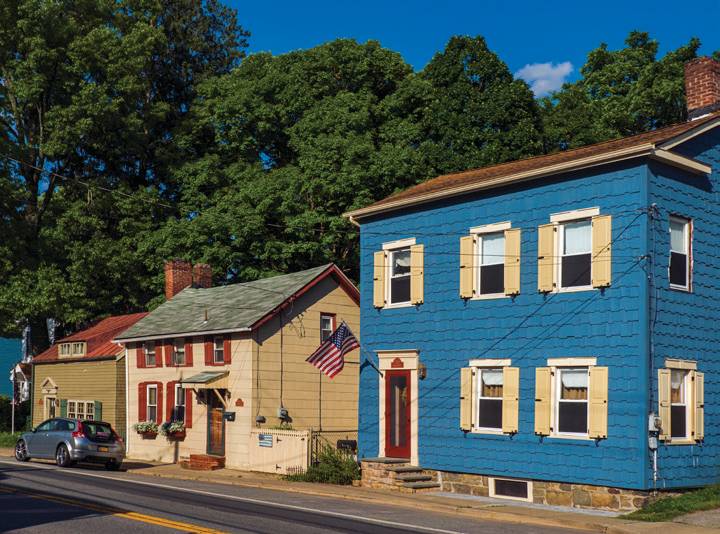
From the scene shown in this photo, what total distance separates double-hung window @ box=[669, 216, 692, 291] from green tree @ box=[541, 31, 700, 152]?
23.8m

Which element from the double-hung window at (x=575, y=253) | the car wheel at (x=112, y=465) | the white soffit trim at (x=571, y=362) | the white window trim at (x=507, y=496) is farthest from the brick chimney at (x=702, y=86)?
the car wheel at (x=112, y=465)

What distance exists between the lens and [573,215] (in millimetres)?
21125

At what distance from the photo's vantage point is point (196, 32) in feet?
194

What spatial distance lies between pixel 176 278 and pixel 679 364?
2603 cm

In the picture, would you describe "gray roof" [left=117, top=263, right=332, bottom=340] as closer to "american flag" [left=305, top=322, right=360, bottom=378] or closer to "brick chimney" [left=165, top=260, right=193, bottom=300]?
"brick chimney" [left=165, top=260, right=193, bottom=300]

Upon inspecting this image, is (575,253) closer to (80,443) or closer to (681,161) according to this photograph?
(681,161)

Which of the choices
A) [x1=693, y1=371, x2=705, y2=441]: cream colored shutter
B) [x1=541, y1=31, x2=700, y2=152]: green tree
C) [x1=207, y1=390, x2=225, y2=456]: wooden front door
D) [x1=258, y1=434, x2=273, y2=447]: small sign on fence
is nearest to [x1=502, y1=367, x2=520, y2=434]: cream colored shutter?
[x1=693, y1=371, x2=705, y2=441]: cream colored shutter

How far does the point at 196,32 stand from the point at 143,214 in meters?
14.8

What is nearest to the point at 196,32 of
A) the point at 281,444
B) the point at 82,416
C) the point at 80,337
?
the point at 80,337

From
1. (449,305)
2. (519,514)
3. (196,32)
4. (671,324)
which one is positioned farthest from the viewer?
(196,32)

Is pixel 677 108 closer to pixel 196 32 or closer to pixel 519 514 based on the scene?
pixel 196 32

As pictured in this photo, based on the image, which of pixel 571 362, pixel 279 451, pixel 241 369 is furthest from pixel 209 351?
pixel 571 362

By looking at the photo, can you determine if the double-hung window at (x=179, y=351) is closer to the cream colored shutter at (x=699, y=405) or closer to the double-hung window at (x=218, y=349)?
the double-hung window at (x=218, y=349)

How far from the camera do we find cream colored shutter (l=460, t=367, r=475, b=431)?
23047 mm
